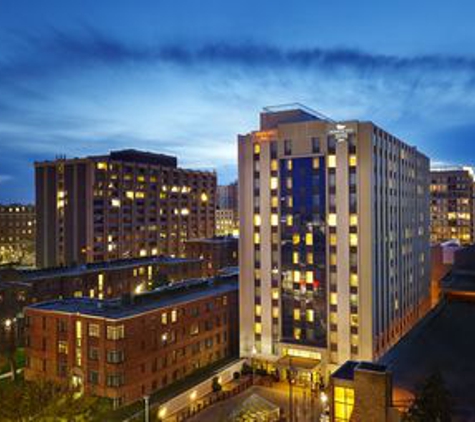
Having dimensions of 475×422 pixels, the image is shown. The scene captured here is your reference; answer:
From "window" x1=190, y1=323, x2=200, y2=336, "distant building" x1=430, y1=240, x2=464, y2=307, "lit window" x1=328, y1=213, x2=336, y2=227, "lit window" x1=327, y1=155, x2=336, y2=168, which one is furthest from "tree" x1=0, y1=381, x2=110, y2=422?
"distant building" x1=430, y1=240, x2=464, y2=307

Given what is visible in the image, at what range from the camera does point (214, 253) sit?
122 m

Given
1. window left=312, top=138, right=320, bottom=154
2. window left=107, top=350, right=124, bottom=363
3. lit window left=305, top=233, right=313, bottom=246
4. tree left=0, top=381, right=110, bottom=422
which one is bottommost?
window left=107, top=350, right=124, bottom=363

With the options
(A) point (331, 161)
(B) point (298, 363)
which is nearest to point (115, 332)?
(B) point (298, 363)

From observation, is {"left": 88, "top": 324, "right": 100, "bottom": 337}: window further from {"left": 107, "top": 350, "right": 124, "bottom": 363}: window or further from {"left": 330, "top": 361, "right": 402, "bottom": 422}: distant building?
{"left": 330, "top": 361, "right": 402, "bottom": 422}: distant building

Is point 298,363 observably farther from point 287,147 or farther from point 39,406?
point 39,406

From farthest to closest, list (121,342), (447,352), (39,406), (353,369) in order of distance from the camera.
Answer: (121,342) → (447,352) → (39,406) → (353,369)

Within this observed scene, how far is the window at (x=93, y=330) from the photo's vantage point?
180 feet

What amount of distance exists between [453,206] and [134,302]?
135m

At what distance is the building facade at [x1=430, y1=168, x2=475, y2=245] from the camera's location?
162000 mm

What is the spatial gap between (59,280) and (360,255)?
51708 millimetres

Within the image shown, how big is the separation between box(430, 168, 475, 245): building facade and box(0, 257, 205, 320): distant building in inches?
3693

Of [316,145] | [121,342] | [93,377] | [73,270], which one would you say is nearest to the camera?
[121,342]

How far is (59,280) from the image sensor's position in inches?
3248

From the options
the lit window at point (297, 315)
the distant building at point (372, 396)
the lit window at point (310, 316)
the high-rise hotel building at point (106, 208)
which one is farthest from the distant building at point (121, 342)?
the high-rise hotel building at point (106, 208)
